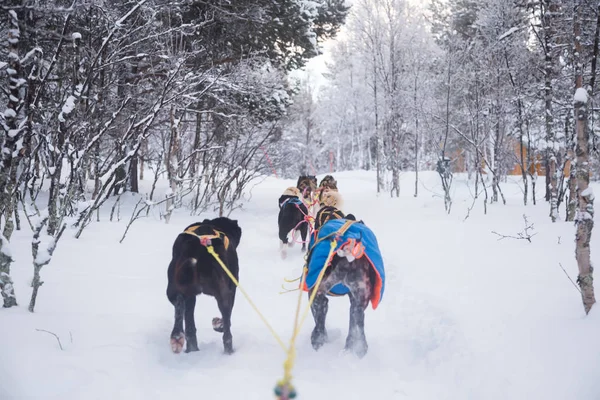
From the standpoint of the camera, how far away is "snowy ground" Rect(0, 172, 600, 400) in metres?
2.59

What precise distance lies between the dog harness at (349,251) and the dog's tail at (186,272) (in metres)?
0.94

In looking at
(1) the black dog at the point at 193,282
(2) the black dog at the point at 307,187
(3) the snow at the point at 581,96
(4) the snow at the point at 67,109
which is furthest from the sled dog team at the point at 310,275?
(2) the black dog at the point at 307,187

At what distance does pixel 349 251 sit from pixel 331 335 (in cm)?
107

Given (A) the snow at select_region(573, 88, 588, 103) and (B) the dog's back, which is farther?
(A) the snow at select_region(573, 88, 588, 103)

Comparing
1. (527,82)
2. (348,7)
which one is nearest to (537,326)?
(527,82)

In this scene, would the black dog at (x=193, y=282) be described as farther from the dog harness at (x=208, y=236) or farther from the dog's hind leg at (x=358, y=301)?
the dog's hind leg at (x=358, y=301)

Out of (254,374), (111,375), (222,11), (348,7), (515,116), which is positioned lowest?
(254,374)

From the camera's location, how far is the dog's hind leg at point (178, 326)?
317 cm

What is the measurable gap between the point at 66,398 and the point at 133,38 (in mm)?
5354

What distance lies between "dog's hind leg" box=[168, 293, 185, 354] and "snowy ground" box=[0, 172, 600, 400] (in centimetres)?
10

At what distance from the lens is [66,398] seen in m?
2.30

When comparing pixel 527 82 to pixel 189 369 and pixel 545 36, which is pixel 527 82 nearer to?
pixel 545 36

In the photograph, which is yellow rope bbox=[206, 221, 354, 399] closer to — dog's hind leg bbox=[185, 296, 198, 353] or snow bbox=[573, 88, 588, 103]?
dog's hind leg bbox=[185, 296, 198, 353]

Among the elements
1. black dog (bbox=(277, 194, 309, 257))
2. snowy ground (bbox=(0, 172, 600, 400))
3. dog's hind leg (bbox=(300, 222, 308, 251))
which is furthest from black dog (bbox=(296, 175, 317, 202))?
snowy ground (bbox=(0, 172, 600, 400))
